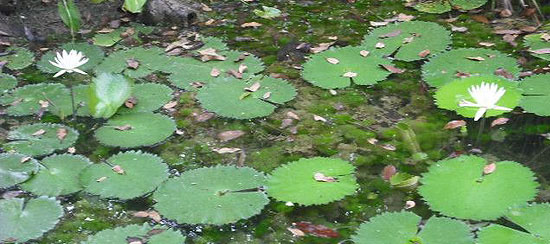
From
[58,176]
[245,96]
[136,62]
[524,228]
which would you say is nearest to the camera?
[524,228]

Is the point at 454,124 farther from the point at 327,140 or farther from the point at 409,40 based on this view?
the point at 409,40

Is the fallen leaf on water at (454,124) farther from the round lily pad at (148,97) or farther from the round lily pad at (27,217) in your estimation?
the round lily pad at (27,217)

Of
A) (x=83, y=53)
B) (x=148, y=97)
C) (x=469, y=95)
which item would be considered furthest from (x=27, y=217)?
(x=469, y=95)

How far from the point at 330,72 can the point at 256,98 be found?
0.38m

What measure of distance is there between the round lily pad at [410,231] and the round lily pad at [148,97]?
1138 mm

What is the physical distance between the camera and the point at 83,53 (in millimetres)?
3199

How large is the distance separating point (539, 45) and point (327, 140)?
4.00 ft

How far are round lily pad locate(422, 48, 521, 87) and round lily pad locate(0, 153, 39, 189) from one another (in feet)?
5.19

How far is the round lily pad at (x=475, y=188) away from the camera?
6.49 feet

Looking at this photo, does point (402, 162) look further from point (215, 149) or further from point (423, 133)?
point (215, 149)

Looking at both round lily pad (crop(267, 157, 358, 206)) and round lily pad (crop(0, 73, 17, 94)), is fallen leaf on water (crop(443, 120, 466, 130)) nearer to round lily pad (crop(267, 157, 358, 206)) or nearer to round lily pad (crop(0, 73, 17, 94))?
round lily pad (crop(267, 157, 358, 206))

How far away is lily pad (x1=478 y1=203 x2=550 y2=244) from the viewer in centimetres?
183

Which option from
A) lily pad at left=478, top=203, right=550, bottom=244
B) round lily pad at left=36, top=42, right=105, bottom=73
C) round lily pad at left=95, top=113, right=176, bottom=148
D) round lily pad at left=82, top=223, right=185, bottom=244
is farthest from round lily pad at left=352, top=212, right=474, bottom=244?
round lily pad at left=36, top=42, right=105, bottom=73

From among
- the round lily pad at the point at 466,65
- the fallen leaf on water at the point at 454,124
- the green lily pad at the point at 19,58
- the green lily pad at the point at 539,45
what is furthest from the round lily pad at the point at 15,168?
the green lily pad at the point at 539,45
